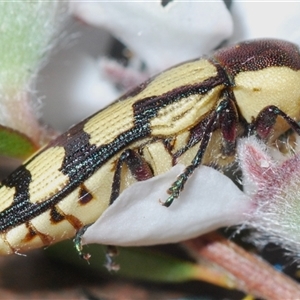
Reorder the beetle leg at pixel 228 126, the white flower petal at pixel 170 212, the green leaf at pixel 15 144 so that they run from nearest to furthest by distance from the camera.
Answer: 1. the white flower petal at pixel 170 212
2. the green leaf at pixel 15 144
3. the beetle leg at pixel 228 126

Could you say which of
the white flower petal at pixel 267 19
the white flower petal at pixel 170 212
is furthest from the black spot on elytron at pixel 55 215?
the white flower petal at pixel 267 19

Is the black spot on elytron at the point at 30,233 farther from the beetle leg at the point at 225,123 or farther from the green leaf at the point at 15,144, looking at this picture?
the beetle leg at the point at 225,123

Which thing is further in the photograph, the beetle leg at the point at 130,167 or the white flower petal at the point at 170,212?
Result: the beetle leg at the point at 130,167

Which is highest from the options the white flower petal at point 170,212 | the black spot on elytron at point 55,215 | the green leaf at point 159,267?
the black spot on elytron at point 55,215

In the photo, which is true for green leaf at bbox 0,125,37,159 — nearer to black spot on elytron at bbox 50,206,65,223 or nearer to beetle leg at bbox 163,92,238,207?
black spot on elytron at bbox 50,206,65,223

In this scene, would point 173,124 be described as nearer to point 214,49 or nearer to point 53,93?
point 214,49

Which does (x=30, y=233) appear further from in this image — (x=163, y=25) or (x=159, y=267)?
(x=163, y=25)

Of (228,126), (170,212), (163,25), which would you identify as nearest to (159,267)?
(170,212)

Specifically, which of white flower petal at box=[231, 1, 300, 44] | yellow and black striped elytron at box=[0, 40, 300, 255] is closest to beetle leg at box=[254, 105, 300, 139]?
yellow and black striped elytron at box=[0, 40, 300, 255]
